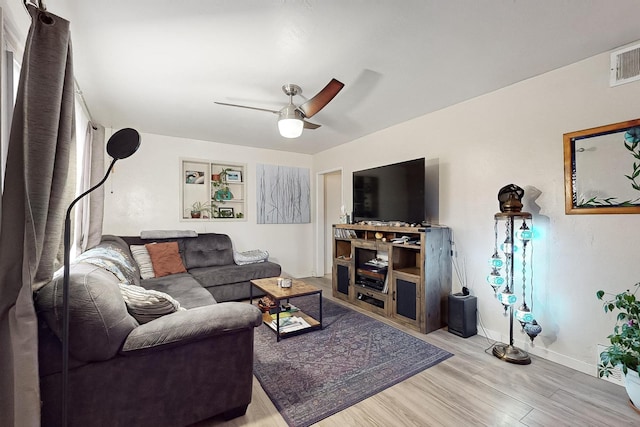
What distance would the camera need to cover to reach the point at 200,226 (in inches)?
173

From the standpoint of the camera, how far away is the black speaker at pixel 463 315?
107 inches

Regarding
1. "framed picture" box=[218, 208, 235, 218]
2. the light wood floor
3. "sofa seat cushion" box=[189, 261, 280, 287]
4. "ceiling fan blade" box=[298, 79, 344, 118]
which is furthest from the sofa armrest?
"framed picture" box=[218, 208, 235, 218]

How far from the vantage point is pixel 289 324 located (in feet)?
9.28

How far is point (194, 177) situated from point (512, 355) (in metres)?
4.53

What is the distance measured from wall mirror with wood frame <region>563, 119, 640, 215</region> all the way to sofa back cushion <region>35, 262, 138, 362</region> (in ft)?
10.3

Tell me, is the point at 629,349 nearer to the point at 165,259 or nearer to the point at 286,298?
the point at 286,298

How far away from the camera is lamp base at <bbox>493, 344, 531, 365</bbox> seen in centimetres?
225

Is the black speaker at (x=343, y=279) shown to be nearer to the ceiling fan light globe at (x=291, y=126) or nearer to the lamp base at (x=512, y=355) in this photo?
the lamp base at (x=512, y=355)

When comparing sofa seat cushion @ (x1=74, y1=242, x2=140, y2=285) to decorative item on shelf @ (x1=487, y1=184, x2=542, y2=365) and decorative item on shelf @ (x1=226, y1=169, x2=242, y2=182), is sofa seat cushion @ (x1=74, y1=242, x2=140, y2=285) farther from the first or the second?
decorative item on shelf @ (x1=487, y1=184, x2=542, y2=365)

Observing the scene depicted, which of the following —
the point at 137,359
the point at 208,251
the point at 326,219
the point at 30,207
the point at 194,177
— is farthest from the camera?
the point at 326,219

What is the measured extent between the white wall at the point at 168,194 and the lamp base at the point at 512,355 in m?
3.51

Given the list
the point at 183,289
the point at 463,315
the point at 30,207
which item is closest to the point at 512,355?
the point at 463,315

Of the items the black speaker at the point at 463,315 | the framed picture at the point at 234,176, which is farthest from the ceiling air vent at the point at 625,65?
the framed picture at the point at 234,176

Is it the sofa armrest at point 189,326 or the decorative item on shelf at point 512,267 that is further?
the decorative item on shelf at point 512,267
